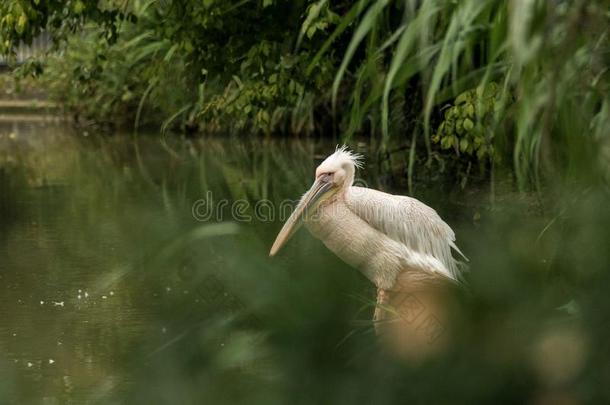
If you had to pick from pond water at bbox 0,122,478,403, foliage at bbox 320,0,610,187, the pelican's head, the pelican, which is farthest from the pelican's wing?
foliage at bbox 320,0,610,187

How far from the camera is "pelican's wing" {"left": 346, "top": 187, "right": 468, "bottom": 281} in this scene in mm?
5875

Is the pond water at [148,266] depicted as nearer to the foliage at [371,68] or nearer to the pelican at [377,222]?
the pelican at [377,222]

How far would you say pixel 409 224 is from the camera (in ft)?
19.3

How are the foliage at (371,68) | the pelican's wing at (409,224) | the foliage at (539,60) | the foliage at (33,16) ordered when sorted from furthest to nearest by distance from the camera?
the foliage at (33,16) < the pelican's wing at (409,224) < the foliage at (371,68) < the foliage at (539,60)

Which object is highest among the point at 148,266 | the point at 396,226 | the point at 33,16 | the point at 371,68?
the point at 371,68

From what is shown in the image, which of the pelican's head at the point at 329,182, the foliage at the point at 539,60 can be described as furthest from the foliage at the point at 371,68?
the pelican's head at the point at 329,182

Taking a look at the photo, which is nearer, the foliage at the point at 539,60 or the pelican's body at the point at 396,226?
the foliage at the point at 539,60

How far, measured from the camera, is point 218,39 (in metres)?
8.55

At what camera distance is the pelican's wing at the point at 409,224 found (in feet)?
19.3

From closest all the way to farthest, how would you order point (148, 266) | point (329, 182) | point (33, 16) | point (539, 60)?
point (148, 266) → point (539, 60) → point (329, 182) → point (33, 16)

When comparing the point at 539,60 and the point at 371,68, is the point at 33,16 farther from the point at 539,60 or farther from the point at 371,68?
the point at 539,60

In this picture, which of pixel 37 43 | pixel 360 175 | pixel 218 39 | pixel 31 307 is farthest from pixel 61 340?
pixel 37 43

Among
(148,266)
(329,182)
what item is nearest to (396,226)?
(329,182)

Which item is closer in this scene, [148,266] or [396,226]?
[148,266]
